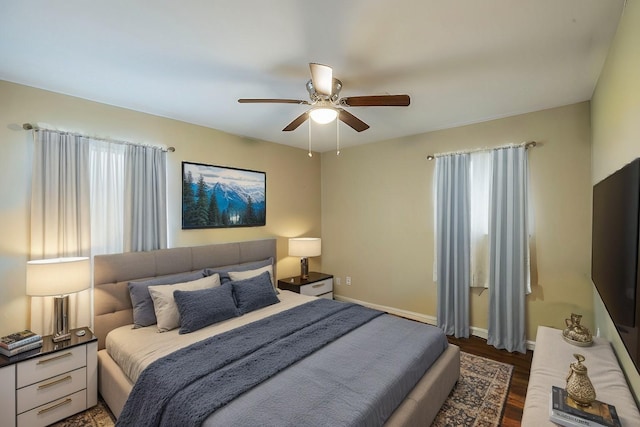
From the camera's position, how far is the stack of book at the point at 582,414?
132 centimetres

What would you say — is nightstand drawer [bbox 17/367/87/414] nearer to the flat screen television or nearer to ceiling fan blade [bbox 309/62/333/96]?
ceiling fan blade [bbox 309/62/333/96]

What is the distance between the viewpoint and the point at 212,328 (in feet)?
8.25

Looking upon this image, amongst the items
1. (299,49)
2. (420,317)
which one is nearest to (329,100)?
(299,49)

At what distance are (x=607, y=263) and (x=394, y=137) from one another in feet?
9.72

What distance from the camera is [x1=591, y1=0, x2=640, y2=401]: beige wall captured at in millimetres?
1449

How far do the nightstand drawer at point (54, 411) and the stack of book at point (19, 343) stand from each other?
0.42 m

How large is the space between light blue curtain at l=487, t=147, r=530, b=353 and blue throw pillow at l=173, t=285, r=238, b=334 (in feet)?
9.30

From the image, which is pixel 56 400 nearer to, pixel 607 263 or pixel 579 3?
pixel 607 263

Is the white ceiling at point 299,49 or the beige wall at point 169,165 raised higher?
the white ceiling at point 299,49

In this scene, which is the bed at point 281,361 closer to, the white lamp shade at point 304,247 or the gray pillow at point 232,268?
the gray pillow at point 232,268

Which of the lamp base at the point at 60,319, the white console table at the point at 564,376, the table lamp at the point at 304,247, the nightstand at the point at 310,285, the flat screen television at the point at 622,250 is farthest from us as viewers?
the table lamp at the point at 304,247

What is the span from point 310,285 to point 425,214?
1.86 m

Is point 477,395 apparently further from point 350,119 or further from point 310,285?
point 350,119

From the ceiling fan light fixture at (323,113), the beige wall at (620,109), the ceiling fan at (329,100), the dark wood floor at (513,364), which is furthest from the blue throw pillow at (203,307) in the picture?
the beige wall at (620,109)
